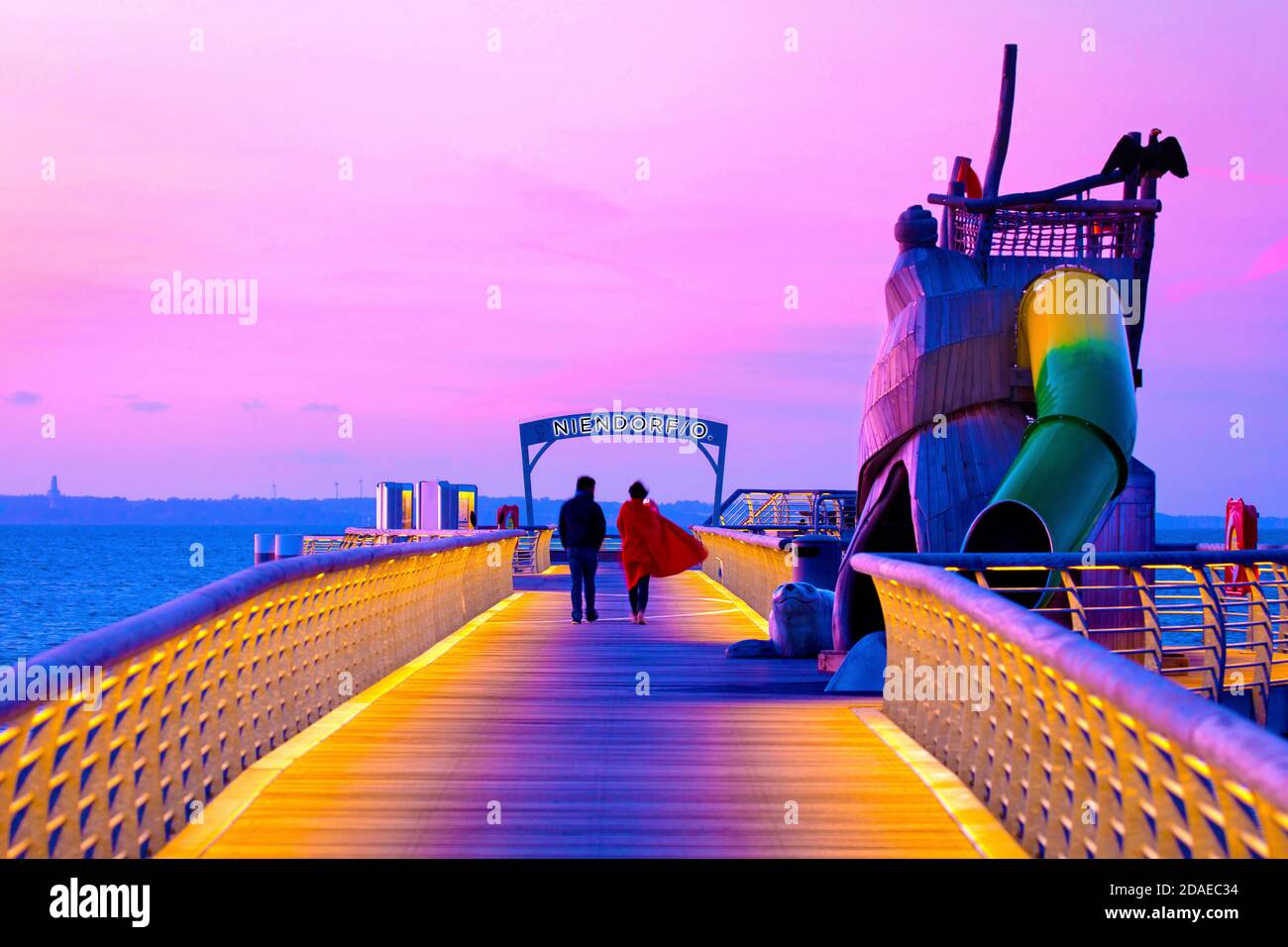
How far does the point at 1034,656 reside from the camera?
18.6ft

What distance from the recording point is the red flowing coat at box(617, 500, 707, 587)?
18594 millimetres

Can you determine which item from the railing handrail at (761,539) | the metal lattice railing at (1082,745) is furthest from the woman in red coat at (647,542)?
the metal lattice railing at (1082,745)

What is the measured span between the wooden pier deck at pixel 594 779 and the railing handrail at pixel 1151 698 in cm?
95

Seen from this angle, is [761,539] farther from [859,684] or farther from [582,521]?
[859,684]

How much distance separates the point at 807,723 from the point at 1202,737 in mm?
6159

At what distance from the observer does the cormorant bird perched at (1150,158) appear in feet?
56.2

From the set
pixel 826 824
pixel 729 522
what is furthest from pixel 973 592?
pixel 729 522

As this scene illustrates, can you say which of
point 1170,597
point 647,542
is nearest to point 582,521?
point 647,542

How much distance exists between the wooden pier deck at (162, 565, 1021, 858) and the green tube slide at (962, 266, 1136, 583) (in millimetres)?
2138

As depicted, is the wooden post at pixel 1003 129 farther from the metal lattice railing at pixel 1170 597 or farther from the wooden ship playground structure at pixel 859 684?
the metal lattice railing at pixel 1170 597

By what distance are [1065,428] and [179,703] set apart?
8.51m
